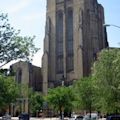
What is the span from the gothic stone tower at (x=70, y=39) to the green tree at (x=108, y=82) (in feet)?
257

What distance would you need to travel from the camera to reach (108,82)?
47.8m

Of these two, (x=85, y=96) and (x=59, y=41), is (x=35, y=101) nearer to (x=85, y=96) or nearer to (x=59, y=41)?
(x=59, y=41)

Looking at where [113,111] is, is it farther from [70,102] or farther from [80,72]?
[80,72]

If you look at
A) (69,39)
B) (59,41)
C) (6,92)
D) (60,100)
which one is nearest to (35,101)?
(59,41)

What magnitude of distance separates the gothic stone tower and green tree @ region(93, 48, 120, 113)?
7836 centimetres

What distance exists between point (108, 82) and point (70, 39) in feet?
299

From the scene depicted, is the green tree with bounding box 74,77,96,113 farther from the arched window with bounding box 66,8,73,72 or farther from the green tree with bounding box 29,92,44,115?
the arched window with bounding box 66,8,73,72

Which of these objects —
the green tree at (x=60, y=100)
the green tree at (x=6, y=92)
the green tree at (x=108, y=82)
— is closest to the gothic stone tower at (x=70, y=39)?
the green tree at (x=60, y=100)

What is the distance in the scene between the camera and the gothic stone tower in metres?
132

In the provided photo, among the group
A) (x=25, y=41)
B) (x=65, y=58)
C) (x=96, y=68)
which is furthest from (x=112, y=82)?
(x=65, y=58)

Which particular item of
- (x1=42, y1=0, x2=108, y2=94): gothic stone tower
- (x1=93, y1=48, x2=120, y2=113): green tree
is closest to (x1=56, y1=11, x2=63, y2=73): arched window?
(x1=42, y1=0, x2=108, y2=94): gothic stone tower

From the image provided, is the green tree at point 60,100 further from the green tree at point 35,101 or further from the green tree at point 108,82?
the green tree at point 108,82

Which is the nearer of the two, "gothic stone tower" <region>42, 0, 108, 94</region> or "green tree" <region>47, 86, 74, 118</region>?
"green tree" <region>47, 86, 74, 118</region>

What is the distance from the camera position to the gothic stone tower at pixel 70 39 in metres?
132
